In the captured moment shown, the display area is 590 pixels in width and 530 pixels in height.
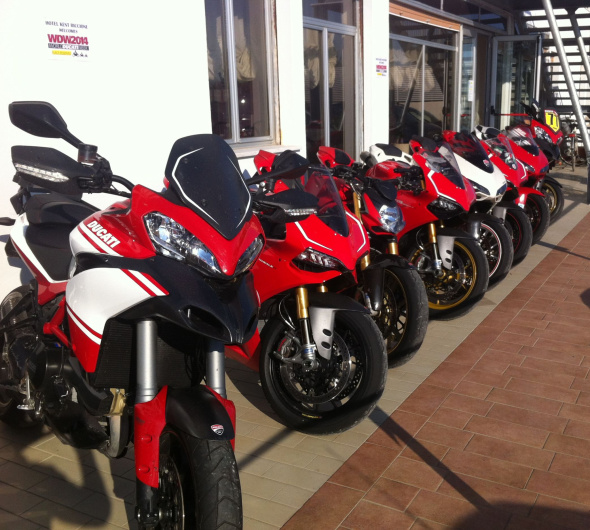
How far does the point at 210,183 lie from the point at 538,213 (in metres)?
5.87

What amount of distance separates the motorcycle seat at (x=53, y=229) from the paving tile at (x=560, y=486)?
2.19 meters

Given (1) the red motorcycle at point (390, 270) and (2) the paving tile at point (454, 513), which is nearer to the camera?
(2) the paving tile at point (454, 513)

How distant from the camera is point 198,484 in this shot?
2066mm

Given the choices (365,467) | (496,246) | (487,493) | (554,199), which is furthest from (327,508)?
(554,199)

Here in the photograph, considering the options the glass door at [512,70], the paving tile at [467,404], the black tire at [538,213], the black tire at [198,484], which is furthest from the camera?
the glass door at [512,70]

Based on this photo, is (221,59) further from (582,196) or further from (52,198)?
(582,196)

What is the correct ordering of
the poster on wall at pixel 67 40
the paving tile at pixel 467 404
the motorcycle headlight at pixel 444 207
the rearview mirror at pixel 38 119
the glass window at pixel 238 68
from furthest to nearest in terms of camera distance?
the glass window at pixel 238 68, the motorcycle headlight at pixel 444 207, the poster on wall at pixel 67 40, the paving tile at pixel 467 404, the rearview mirror at pixel 38 119

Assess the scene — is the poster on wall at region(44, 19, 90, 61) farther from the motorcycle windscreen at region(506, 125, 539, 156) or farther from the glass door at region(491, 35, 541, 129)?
the glass door at region(491, 35, 541, 129)

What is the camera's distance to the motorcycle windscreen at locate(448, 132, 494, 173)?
5.62 meters

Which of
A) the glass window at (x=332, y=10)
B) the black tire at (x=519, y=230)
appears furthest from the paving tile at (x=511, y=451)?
the glass window at (x=332, y=10)

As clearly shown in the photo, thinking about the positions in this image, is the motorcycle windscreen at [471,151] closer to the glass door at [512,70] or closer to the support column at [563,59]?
the support column at [563,59]

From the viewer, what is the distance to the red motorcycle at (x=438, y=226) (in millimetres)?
4891

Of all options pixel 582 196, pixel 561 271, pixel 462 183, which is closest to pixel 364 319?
pixel 462 183

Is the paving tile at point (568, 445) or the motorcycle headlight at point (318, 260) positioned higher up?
the motorcycle headlight at point (318, 260)
